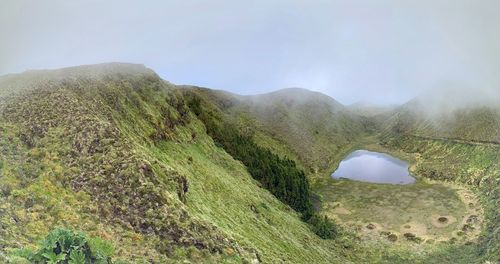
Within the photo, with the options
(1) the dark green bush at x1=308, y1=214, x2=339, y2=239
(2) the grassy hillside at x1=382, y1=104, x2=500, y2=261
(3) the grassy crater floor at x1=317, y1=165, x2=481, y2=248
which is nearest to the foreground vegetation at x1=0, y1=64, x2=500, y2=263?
(1) the dark green bush at x1=308, y1=214, x2=339, y2=239

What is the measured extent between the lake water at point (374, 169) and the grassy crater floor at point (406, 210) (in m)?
8.42

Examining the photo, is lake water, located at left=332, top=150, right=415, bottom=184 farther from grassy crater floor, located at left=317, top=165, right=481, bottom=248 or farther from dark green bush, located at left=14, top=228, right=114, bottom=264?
dark green bush, located at left=14, top=228, right=114, bottom=264

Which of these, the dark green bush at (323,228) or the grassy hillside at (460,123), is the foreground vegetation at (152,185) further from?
the grassy hillside at (460,123)

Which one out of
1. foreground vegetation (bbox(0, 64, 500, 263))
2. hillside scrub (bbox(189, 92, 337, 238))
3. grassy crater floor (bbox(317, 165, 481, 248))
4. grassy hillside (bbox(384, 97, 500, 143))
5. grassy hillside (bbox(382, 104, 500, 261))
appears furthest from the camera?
grassy hillside (bbox(384, 97, 500, 143))

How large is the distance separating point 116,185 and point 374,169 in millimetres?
122970

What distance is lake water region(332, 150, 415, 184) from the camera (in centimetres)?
12950

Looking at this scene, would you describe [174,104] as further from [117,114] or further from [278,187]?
[278,187]

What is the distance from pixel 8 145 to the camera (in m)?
36.3

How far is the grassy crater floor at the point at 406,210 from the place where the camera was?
80.2 metres

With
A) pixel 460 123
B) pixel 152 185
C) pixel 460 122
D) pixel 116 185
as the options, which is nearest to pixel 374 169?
pixel 460 123

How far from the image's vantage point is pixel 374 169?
146 meters

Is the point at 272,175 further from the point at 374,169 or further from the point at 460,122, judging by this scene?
the point at 460,122

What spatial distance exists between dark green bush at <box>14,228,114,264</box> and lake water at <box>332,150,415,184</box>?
368ft

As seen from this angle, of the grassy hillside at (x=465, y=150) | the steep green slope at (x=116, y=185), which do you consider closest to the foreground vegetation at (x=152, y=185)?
the steep green slope at (x=116, y=185)
